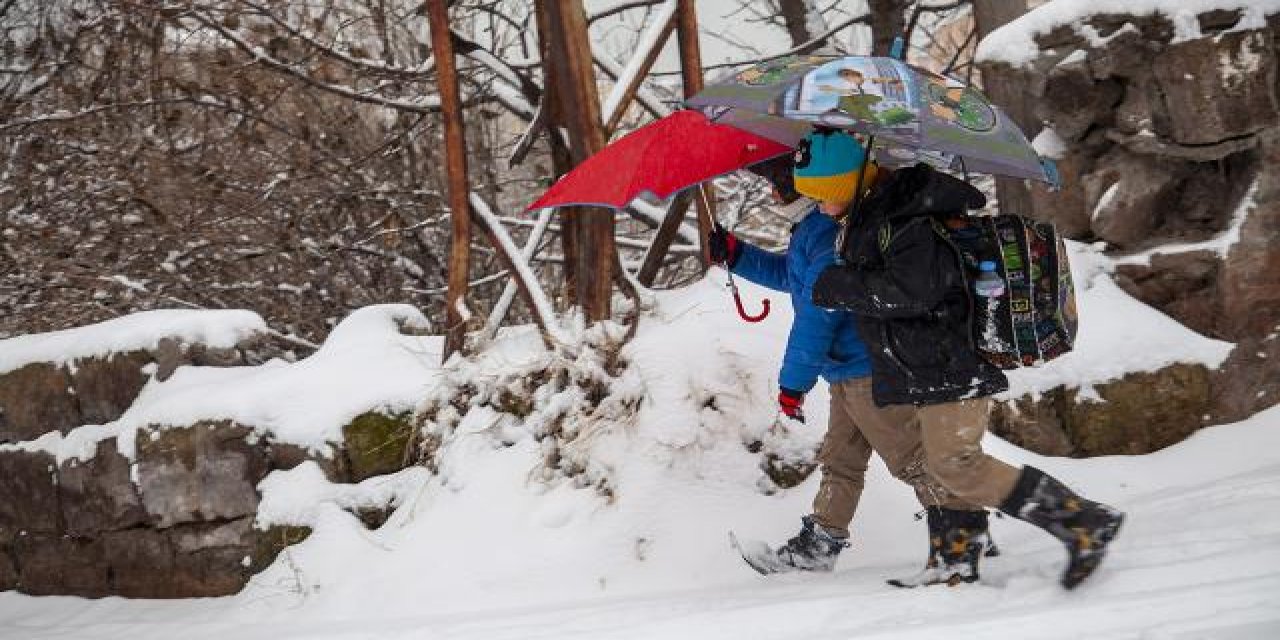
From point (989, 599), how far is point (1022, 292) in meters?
0.78

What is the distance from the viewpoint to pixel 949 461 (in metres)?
2.69

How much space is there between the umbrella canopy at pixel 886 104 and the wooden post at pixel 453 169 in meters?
1.93

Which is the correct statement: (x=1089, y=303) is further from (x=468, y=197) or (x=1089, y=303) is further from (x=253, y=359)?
(x=253, y=359)

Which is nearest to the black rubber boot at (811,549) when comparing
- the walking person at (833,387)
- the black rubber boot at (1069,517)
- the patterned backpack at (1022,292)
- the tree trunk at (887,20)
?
the walking person at (833,387)

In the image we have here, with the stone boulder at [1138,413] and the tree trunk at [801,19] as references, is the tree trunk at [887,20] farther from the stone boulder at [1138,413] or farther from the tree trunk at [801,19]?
the stone boulder at [1138,413]

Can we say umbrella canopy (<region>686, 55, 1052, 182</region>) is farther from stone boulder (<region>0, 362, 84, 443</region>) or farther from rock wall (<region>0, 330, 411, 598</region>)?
stone boulder (<region>0, 362, 84, 443</region>)

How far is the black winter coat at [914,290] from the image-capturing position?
2559mm

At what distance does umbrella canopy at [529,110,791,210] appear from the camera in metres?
3.27

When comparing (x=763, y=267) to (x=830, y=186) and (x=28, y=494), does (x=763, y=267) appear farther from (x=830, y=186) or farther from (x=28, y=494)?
(x=28, y=494)

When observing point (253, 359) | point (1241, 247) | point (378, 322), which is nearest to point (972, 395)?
point (1241, 247)

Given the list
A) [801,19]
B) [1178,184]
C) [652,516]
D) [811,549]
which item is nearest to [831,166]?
[811,549]

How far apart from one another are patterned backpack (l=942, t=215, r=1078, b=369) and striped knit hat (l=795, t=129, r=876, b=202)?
1.05 feet

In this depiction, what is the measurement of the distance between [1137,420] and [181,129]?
6880 millimetres

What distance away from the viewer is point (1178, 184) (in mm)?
4305
